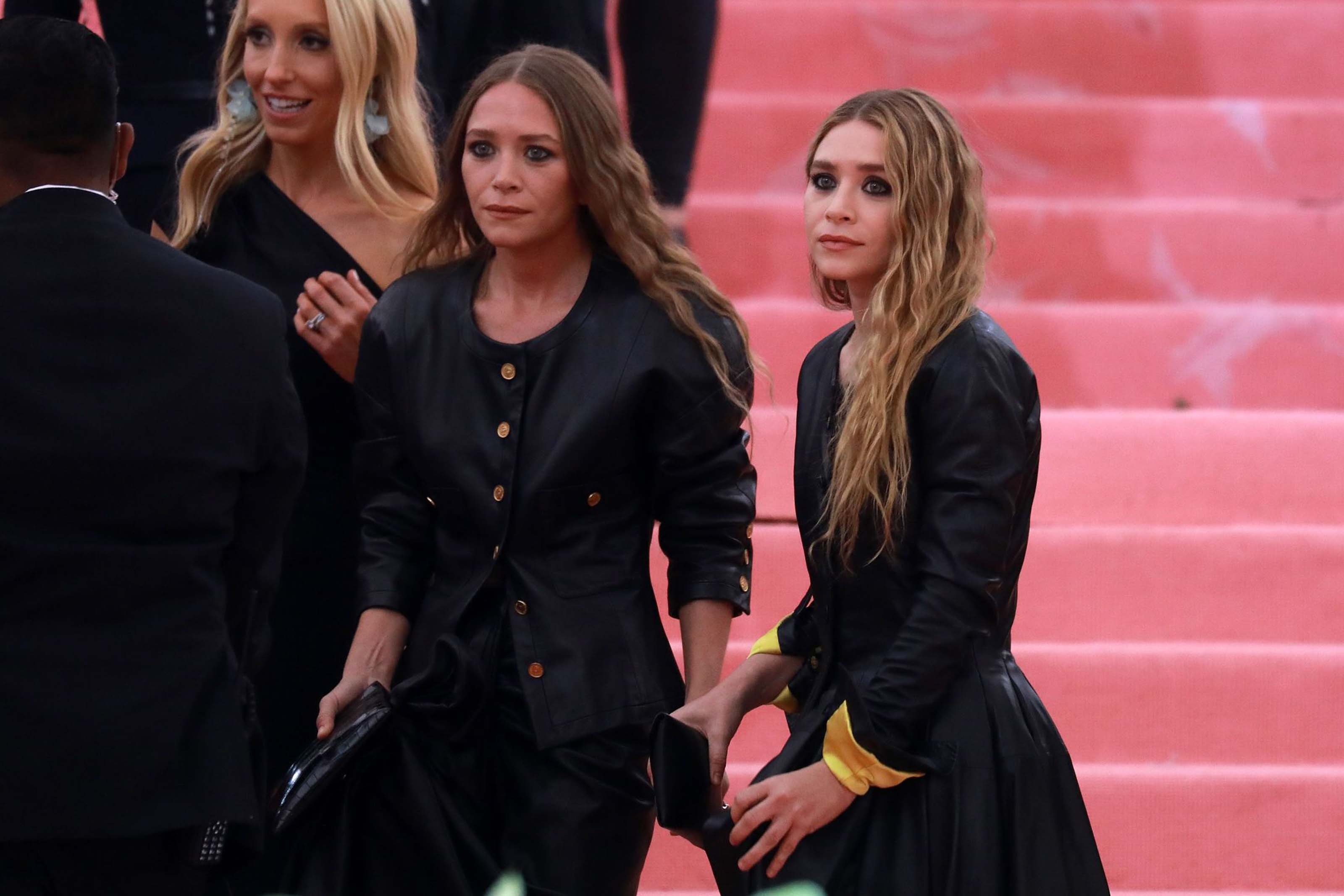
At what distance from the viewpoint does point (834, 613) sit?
257cm

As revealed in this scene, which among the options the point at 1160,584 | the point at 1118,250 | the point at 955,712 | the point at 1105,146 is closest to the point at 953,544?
the point at 955,712

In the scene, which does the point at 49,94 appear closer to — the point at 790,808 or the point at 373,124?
the point at 373,124

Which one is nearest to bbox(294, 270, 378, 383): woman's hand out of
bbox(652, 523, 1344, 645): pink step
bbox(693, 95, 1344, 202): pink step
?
bbox(652, 523, 1344, 645): pink step

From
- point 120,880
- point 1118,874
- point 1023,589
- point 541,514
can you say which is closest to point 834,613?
point 541,514

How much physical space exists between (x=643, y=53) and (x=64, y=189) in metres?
2.64

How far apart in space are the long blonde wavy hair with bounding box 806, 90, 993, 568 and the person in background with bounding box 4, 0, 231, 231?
1647 millimetres

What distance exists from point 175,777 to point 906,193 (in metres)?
1.20

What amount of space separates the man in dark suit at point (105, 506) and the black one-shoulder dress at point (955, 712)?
75cm

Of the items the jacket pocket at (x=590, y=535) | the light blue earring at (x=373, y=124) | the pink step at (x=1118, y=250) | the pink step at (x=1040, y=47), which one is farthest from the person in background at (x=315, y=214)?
the pink step at (x=1040, y=47)

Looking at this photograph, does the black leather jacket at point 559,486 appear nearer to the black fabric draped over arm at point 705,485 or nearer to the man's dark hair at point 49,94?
the black fabric draped over arm at point 705,485

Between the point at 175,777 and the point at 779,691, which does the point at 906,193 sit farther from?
the point at 175,777

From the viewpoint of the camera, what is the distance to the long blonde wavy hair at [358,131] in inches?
130

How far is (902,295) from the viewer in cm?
252

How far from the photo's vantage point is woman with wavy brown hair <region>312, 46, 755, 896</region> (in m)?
2.68
